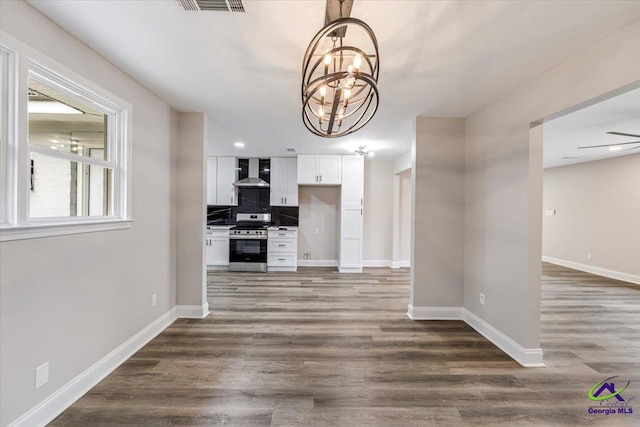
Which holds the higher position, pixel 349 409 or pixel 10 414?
pixel 10 414

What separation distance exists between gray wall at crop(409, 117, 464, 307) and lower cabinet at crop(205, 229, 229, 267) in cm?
399

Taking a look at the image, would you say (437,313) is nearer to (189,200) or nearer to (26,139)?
(189,200)

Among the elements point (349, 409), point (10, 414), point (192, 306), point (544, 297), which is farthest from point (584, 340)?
point (10, 414)

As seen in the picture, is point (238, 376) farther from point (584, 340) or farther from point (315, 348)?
point (584, 340)

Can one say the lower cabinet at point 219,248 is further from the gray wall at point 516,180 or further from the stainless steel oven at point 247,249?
the gray wall at point 516,180

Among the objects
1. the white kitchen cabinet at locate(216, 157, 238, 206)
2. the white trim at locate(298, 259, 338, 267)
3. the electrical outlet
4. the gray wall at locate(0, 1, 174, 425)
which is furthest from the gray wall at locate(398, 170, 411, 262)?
the electrical outlet

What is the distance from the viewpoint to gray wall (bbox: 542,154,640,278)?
5102 millimetres

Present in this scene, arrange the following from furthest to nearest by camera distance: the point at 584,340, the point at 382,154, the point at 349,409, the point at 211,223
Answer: the point at 211,223
the point at 382,154
the point at 584,340
the point at 349,409

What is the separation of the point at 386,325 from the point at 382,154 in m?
3.58

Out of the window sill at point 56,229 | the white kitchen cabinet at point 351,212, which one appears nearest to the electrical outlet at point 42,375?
the window sill at point 56,229

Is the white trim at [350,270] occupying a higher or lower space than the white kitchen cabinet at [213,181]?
lower

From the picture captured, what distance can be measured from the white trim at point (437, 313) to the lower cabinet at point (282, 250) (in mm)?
3031

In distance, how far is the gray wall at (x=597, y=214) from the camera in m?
5.10

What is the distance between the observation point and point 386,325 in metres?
3.13
